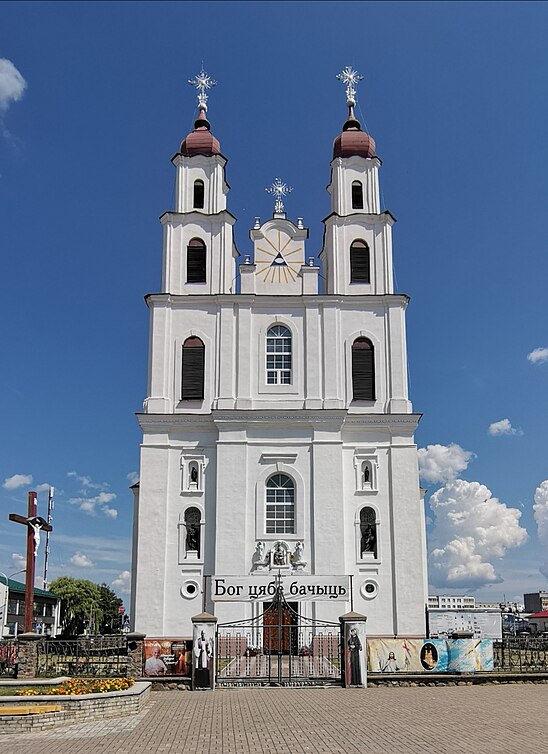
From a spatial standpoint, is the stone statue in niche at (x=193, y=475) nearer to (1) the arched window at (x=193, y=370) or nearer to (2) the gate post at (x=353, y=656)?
(1) the arched window at (x=193, y=370)

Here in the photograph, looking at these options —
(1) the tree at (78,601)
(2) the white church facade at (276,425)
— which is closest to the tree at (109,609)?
(1) the tree at (78,601)

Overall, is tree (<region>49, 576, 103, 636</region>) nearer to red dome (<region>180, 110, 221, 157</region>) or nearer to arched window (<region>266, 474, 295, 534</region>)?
arched window (<region>266, 474, 295, 534</region>)

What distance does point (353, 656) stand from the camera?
1004 inches

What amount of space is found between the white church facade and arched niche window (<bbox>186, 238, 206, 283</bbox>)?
0.07m

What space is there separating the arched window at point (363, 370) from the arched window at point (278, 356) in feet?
9.90

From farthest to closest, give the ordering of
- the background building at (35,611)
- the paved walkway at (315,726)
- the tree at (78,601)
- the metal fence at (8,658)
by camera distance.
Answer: the tree at (78,601) < the background building at (35,611) < the metal fence at (8,658) < the paved walkway at (315,726)

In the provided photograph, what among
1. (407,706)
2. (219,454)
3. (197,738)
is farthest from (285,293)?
(197,738)

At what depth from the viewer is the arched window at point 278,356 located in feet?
124

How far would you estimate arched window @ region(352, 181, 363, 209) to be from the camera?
135 ft

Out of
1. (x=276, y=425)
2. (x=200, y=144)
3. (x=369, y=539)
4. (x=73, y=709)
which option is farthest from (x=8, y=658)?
(x=200, y=144)

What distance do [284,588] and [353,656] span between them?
28.3 ft

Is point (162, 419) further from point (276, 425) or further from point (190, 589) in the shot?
point (190, 589)

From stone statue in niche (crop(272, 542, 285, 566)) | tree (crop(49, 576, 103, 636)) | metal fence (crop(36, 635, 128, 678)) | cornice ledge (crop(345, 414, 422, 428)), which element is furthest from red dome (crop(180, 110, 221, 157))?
tree (crop(49, 576, 103, 636))

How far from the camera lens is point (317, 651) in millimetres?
32188
